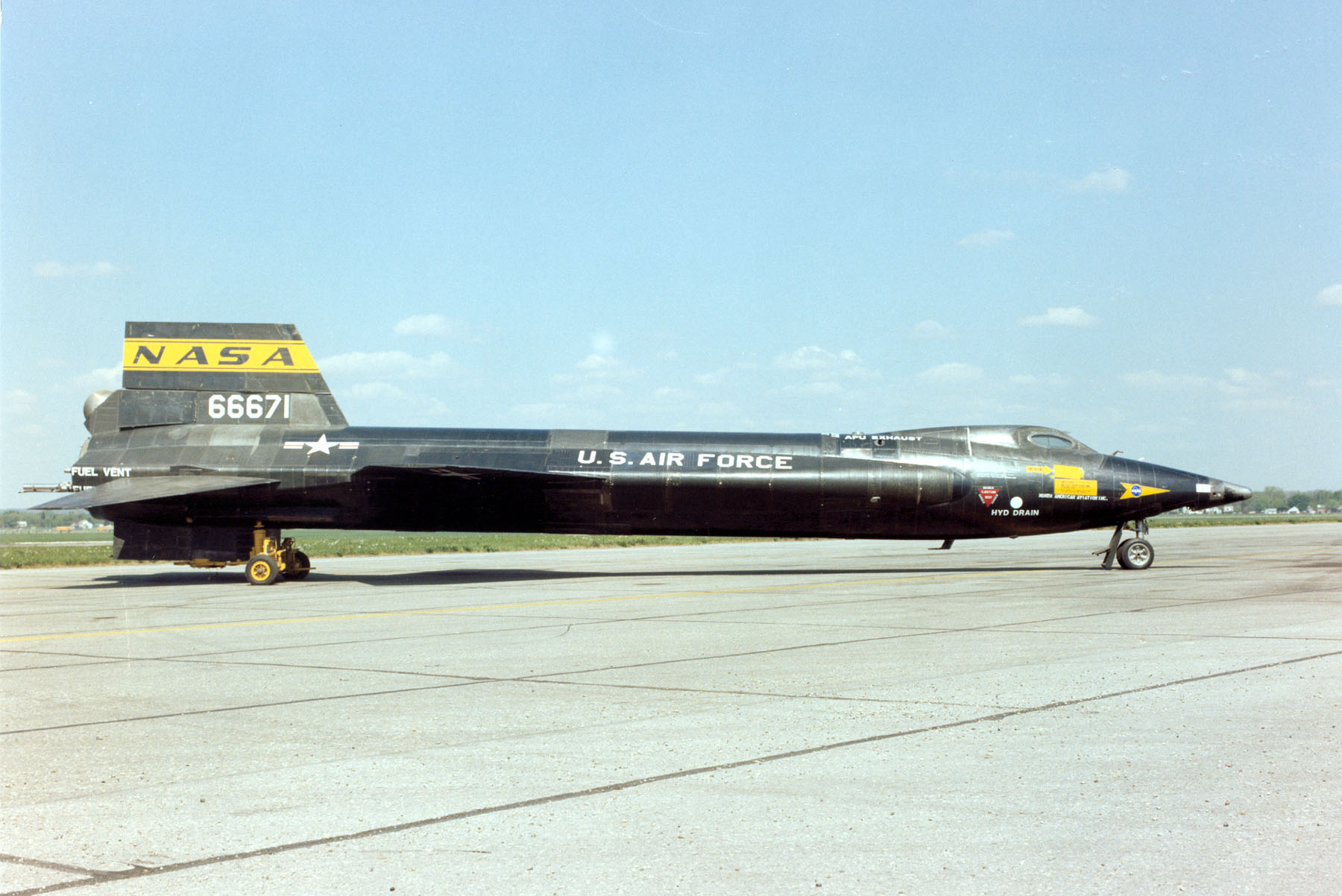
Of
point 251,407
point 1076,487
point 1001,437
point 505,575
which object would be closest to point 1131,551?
point 1076,487

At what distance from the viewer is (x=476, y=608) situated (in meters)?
17.0

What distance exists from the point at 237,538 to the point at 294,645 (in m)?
12.3

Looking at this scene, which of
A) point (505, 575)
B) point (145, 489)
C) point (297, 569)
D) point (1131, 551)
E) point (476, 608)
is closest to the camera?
point (476, 608)

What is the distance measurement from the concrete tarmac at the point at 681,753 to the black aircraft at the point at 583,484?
301 inches

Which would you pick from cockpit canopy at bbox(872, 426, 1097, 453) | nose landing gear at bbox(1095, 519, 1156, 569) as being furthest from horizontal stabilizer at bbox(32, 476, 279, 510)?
nose landing gear at bbox(1095, 519, 1156, 569)

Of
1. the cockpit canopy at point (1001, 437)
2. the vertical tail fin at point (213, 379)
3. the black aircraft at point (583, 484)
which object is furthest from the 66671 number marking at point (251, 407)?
the cockpit canopy at point (1001, 437)

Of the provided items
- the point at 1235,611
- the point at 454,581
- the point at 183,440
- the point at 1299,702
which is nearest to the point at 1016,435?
the point at 1235,611

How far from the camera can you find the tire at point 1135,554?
24.5m

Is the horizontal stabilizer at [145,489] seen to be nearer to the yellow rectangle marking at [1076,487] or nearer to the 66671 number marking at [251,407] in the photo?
the 66671 number marking at [251,407]

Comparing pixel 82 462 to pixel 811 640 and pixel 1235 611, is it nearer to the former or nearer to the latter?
pixel 811 640

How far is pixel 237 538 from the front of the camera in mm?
23859

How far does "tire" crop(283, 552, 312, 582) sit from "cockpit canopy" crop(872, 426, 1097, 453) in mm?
12729

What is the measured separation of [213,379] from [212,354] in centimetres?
54

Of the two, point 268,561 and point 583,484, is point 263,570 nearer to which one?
point 268,561
